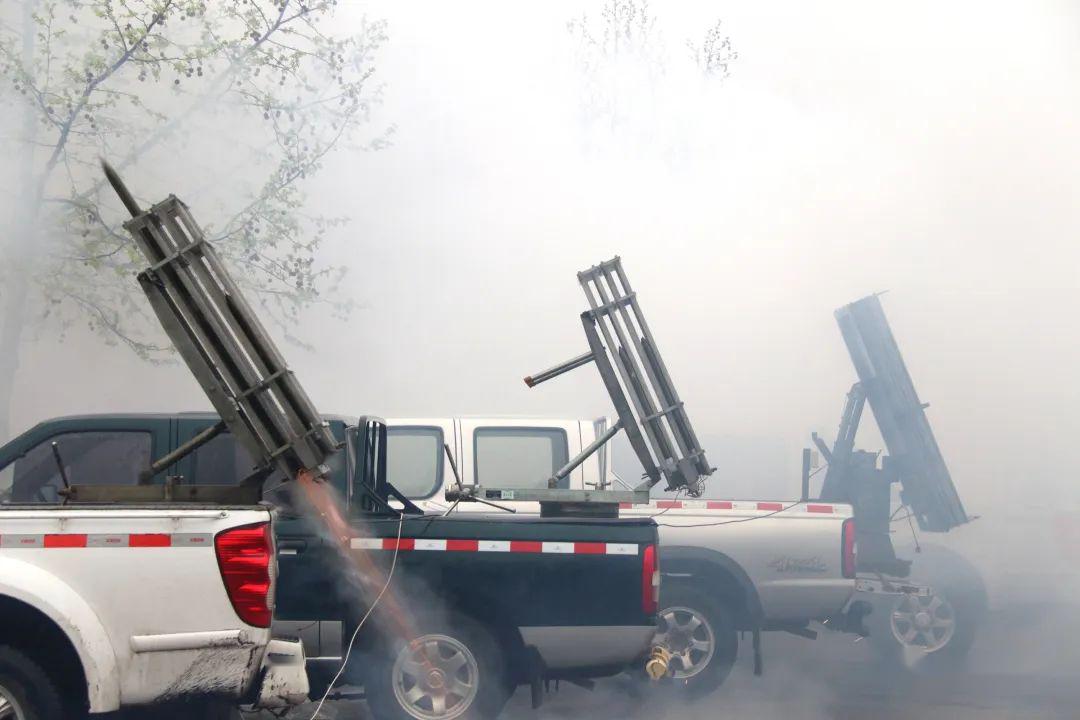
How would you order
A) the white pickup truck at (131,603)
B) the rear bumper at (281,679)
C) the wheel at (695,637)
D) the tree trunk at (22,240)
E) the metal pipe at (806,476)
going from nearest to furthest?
the white pickup truck at (131,603) < the rear bumper at (281,679) < the wheel at (695,637) < the metal pipe at (806,476) < the tree trunk at (22,240)

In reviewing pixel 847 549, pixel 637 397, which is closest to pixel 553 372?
pixel 637 397

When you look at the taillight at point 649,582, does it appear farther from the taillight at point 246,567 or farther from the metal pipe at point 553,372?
the taillight at point 246,567

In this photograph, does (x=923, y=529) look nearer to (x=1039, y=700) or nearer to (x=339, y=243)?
(x=1039, y=700)

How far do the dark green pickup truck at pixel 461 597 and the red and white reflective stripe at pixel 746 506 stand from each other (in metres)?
2.20

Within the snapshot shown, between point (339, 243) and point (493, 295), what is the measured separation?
6.25ft

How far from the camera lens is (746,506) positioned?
9172 mm

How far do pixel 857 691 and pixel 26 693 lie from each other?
6322 millimetres

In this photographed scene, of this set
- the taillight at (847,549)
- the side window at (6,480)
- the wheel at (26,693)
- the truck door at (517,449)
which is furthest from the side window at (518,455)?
the wheel at (26,693)

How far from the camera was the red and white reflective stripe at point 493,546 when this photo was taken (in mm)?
6797

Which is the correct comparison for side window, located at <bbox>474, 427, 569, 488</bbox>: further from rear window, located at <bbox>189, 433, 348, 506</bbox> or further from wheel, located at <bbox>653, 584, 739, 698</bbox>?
rear window, located at <bbox>189, 433, 348, 506</bbox>

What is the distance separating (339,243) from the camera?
14469 millimetres

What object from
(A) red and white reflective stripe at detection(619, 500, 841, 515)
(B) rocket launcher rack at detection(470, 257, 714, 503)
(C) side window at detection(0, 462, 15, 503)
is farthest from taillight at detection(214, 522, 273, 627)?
(A) red and white reflective stripe at detection(619, 500, 841, 515)

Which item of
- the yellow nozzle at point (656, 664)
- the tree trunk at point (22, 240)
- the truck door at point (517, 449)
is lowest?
the yellow nozzle at point (656, 664)

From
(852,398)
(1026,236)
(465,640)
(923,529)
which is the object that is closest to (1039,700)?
(923,529)
